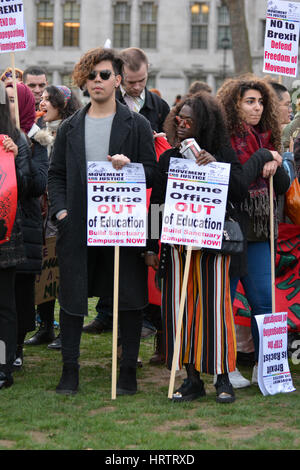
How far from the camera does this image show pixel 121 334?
18.8 ft

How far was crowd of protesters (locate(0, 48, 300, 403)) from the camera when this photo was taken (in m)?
5.41

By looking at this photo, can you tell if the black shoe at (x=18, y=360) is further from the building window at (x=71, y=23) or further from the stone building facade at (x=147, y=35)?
the building window at (x=71, y=23)

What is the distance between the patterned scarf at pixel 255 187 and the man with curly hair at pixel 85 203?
23.0 inches

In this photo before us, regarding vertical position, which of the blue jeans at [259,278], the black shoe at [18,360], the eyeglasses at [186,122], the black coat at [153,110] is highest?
the eyeglasses at [186,122]

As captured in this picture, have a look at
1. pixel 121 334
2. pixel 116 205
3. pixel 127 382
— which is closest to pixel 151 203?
pixel 116 205

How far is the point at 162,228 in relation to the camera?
5.41 m

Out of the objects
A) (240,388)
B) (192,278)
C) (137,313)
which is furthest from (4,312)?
(240,388)

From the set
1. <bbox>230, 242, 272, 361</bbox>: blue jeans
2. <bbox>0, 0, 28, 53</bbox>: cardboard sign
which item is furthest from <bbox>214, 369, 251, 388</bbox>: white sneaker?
<bbox>0, 0, 28, 53</bbox>: cardboard sign

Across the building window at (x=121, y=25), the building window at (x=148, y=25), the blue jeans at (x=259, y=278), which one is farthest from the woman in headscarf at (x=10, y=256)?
the building window at (x=121, y=25)

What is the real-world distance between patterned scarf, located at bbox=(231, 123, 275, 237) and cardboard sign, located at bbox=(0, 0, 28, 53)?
6.05 feet

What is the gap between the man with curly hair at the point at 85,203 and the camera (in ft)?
18.1

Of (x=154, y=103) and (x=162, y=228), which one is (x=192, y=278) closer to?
(x=162, y=228)
